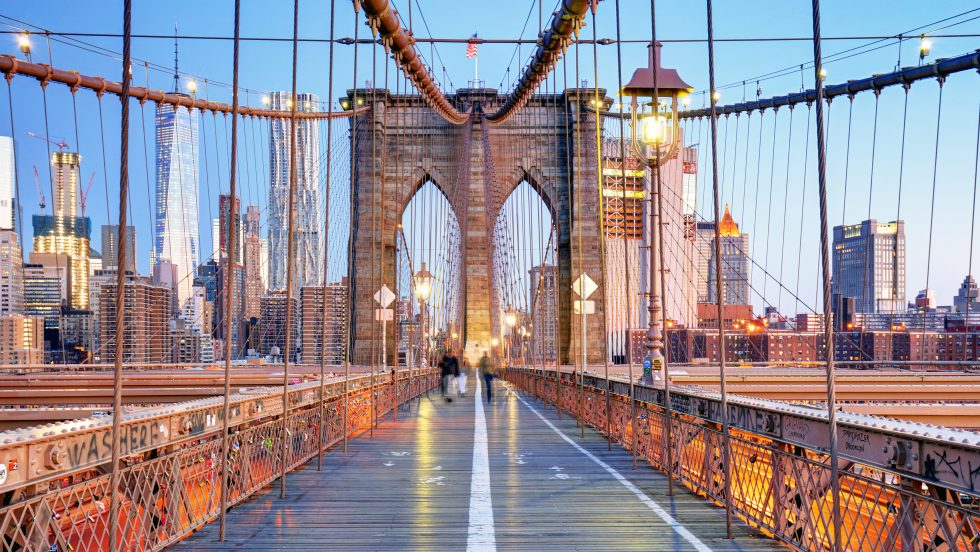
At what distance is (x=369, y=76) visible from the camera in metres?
57.9

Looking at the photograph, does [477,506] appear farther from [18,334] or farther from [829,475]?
[18,334]

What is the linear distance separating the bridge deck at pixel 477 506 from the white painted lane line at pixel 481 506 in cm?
1

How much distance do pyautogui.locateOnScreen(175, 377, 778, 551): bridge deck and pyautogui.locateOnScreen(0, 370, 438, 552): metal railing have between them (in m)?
0.29

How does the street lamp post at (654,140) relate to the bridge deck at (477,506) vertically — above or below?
above

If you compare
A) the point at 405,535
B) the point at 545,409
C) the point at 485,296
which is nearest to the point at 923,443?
the point at 405,535

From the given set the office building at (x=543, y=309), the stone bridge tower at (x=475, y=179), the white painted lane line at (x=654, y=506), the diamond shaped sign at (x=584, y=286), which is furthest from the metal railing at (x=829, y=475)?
the stone bridge tower at (x=475, y=179)

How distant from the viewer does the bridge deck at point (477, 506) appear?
703 cm

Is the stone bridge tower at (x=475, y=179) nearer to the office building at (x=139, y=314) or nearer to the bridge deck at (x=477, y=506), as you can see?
the office building at (x=139, y=314)

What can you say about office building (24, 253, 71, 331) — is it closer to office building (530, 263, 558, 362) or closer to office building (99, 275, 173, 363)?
office building (99, 275, 173, 363)

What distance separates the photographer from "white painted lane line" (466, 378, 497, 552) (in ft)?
22.8

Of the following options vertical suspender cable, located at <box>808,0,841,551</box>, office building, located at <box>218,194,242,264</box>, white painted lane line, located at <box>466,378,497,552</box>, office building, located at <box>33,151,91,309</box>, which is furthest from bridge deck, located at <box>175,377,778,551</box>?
office building, located at <box>33,151,91,309</box>

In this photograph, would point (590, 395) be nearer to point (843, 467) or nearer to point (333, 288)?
point (843, 467)

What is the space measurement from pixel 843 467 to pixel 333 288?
237ft

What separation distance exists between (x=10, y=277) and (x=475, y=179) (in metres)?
32.4
